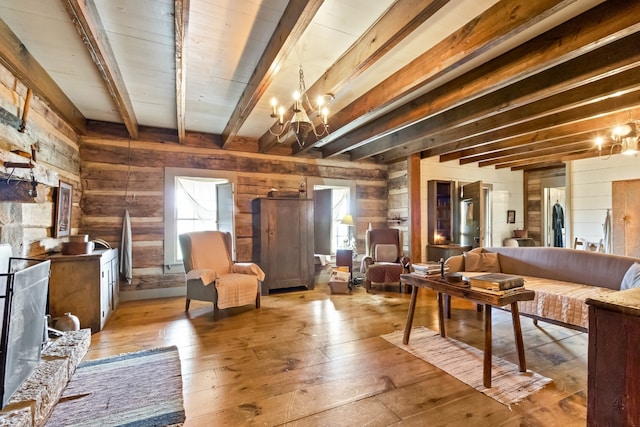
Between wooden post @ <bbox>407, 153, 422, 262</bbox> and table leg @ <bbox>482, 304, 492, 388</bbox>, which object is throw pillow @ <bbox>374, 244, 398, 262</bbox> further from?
table leg @ <bbox>482, 304, 492, 388</bbox>

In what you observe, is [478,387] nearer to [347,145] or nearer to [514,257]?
[514,257]

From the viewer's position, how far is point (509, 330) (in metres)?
3.11

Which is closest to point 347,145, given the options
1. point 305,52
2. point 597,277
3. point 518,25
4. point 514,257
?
point 305,52

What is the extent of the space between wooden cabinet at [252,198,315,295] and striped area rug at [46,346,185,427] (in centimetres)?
225

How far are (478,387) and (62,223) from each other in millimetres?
4251

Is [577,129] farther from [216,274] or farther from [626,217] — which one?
[216,274]

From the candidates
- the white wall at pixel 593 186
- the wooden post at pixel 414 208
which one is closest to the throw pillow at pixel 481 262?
the wooden post at pixel 414 208

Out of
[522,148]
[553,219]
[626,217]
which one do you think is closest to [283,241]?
[522,148]

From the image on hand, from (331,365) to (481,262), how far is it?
8.40ft

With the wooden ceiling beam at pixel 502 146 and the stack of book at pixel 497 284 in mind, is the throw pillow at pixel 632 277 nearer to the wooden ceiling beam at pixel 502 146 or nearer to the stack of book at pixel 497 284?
the stack of book at pixel 497 284

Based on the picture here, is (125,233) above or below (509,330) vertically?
above

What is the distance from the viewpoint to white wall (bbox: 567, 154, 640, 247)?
508 cm

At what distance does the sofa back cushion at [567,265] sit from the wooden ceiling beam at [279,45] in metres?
3.52

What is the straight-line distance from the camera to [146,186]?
4.43 metres
